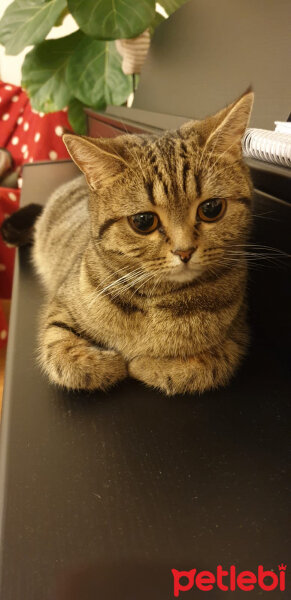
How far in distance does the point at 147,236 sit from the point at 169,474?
Result: 12.7 inches

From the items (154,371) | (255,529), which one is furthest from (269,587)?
(154,371)

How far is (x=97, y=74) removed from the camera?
174 centimetres

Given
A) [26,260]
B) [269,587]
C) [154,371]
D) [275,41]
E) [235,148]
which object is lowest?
[269,587]

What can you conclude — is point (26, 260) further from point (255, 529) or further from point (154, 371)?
point (255, 529)

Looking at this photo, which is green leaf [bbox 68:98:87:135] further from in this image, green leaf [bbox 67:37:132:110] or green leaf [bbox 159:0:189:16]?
green leaf [bbox 159:0:189:16]

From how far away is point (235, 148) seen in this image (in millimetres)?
669

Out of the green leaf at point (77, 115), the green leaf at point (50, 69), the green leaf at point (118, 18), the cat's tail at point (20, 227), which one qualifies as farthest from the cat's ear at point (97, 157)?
the green leaf at point (77, 115)

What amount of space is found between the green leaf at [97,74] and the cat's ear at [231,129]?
3.99 ft

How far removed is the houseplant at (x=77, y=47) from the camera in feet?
4.50

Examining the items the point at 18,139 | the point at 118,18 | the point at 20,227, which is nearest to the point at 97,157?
the point at 20,227

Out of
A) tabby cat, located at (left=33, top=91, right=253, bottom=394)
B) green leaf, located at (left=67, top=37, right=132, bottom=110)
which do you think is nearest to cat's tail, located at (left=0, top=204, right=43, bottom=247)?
tabby cat, located at (left=33, top=91, right=253, bottom=394)

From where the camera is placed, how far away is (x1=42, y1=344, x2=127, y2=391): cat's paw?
0.64m

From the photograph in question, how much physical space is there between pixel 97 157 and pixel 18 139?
7.33 feet

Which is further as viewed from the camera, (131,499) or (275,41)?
(275,41)
